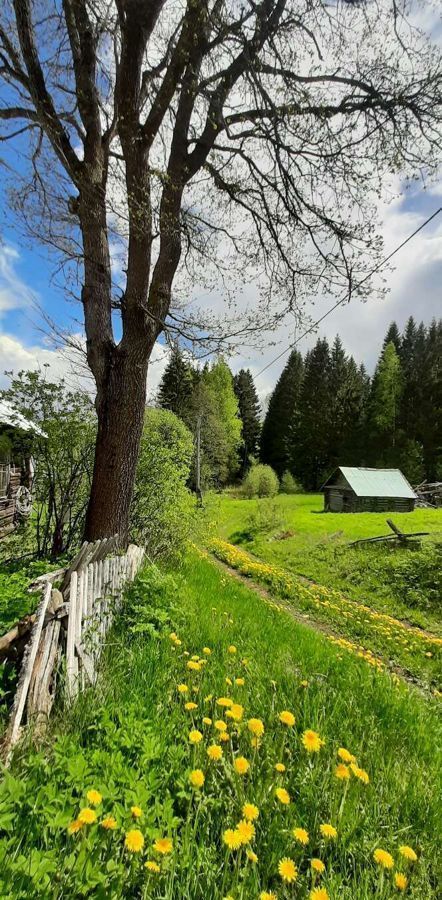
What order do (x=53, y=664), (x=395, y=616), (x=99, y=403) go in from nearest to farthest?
1. (x=53, y=664)
2. (x=99, y=403)
3. (x=395, y=616)

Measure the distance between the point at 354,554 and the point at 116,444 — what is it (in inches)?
444

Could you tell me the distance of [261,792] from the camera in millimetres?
1746

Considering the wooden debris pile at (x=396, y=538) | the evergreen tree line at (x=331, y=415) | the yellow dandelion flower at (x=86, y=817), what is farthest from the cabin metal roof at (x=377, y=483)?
the yellow dandelion flower at (x=86, y=817)

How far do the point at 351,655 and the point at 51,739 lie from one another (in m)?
3.05

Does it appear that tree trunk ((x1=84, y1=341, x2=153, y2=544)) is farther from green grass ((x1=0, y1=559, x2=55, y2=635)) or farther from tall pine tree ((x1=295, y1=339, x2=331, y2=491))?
tall pine tree ((x1=295, y1=339, x2=331, y2=491))

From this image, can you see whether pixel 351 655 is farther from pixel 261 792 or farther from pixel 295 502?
pixel 295 502

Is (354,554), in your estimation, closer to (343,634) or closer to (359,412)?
(343,634)

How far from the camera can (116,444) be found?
4055mm

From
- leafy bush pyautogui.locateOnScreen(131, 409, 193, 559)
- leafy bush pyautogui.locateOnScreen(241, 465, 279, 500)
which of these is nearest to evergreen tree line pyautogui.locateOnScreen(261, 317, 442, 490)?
leafy bush pyautogui.locateOnScreen(241, 465, 279, 500)

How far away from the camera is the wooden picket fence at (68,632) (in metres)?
1.93

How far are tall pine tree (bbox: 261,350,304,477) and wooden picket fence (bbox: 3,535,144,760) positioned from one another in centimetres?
4395

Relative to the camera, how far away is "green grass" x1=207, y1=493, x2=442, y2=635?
9516 mm

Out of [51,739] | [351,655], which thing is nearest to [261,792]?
[51,739]

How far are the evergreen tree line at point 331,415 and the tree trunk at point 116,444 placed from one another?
26801 mm
